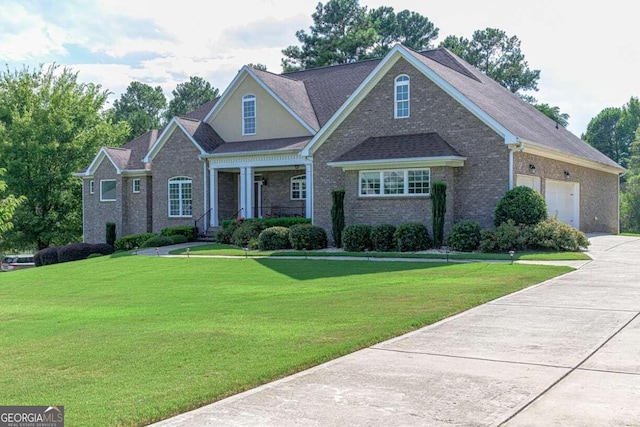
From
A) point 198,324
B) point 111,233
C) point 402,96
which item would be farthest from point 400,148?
point 111,233

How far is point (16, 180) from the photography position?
127 feet

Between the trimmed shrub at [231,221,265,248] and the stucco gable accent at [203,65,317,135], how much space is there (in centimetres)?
527

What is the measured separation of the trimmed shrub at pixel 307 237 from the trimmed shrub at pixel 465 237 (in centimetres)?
533

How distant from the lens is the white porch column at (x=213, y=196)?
31.6 meters

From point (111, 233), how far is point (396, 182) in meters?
17.0

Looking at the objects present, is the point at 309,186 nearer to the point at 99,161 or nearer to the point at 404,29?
the point at 99,161

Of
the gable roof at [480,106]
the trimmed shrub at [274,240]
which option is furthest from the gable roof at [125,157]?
the gable roof at [480,106]

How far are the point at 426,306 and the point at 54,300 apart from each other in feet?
29.1

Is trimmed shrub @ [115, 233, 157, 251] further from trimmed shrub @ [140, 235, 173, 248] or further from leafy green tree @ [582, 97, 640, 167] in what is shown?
leafy green tree @ [582, 97, 640, 167]

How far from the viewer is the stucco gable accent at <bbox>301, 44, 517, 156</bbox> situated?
22.8 meters

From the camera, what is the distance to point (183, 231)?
31.0 m

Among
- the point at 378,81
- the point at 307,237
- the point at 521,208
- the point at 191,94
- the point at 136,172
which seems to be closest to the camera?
the point at 521,208

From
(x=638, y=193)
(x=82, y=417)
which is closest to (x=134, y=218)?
(x=82, y=417)

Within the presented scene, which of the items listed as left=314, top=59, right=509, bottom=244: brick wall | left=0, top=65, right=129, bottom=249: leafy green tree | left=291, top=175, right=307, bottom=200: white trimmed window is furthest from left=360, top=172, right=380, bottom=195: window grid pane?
left=0, top=65, right=129, bottom=249: leafy green tree
